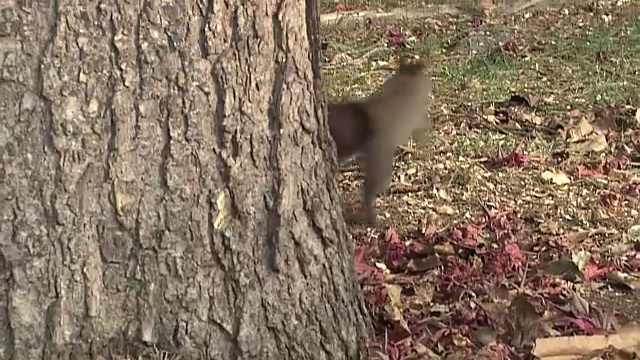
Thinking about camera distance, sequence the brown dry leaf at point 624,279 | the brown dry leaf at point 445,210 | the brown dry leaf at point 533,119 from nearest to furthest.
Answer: the brown dry leaf at point 624,279 < the brown dry leaf at point 445,210 < the brown dry leaf at point 533,119

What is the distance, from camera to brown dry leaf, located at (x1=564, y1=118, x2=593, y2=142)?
5.51m

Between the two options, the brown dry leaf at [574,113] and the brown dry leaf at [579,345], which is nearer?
the brown dry leaf at [579,345]

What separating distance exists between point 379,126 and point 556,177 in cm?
77

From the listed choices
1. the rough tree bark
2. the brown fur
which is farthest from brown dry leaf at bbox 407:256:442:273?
the rough tree bark

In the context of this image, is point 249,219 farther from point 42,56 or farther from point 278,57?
point 42,56

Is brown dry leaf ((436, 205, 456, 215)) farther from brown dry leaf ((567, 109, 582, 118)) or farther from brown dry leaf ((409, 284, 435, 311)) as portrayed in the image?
brown dry leaf ((567, 109, 582, 118))

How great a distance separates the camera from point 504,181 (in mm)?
4945

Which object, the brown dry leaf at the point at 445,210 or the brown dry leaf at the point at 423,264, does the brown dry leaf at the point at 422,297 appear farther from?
the brown dry leaf at the point at 445,210

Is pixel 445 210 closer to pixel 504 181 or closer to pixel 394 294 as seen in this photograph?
pixel 504 181

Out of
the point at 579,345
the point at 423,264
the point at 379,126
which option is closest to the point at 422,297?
the point at 423,264

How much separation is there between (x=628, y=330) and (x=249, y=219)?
1.19m

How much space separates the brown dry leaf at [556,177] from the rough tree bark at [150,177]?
2383 millimetres

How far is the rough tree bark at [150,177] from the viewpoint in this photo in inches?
97.6

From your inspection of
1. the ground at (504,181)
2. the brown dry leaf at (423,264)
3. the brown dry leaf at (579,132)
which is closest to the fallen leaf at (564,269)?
the ground at (504,181)
